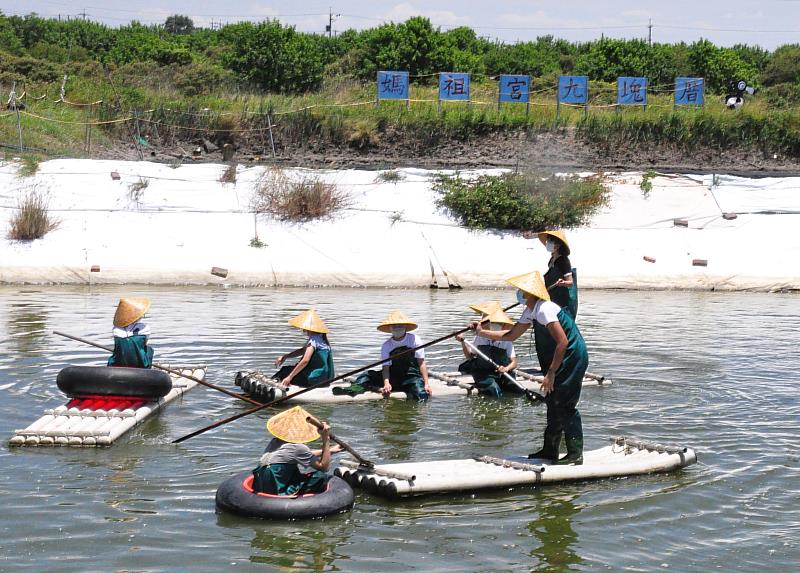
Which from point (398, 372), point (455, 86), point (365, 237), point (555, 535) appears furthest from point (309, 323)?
point (455, 86)

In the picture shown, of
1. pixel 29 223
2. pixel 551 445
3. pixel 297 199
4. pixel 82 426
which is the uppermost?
pixel 297 199

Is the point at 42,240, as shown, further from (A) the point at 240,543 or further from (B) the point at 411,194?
(A) the point at 240,543

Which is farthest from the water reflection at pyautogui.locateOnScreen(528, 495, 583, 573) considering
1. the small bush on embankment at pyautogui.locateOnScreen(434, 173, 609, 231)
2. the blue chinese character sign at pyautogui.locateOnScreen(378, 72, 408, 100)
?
the blue chinese character sign at pyautogui.locateOnScreen(378, 72, 408, 100)

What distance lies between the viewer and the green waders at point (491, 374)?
12.0 m

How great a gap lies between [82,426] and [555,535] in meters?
4.54

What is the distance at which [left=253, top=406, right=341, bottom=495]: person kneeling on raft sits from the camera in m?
7.67

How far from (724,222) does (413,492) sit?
17958 mm

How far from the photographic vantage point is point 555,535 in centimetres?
758

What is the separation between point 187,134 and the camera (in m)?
30.0

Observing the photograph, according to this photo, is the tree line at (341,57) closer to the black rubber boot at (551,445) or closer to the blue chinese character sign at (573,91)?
the blue chinese character sign at (573,91)

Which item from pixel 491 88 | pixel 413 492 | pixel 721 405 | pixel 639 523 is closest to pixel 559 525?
pixel 639 523

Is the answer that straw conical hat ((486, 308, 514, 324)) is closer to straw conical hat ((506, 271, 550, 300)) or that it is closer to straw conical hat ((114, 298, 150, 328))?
straw conical hat ((506, 271, 550, 300))

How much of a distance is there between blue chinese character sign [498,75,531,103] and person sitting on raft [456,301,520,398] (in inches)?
736

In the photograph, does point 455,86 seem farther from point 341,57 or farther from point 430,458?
point 430,458
